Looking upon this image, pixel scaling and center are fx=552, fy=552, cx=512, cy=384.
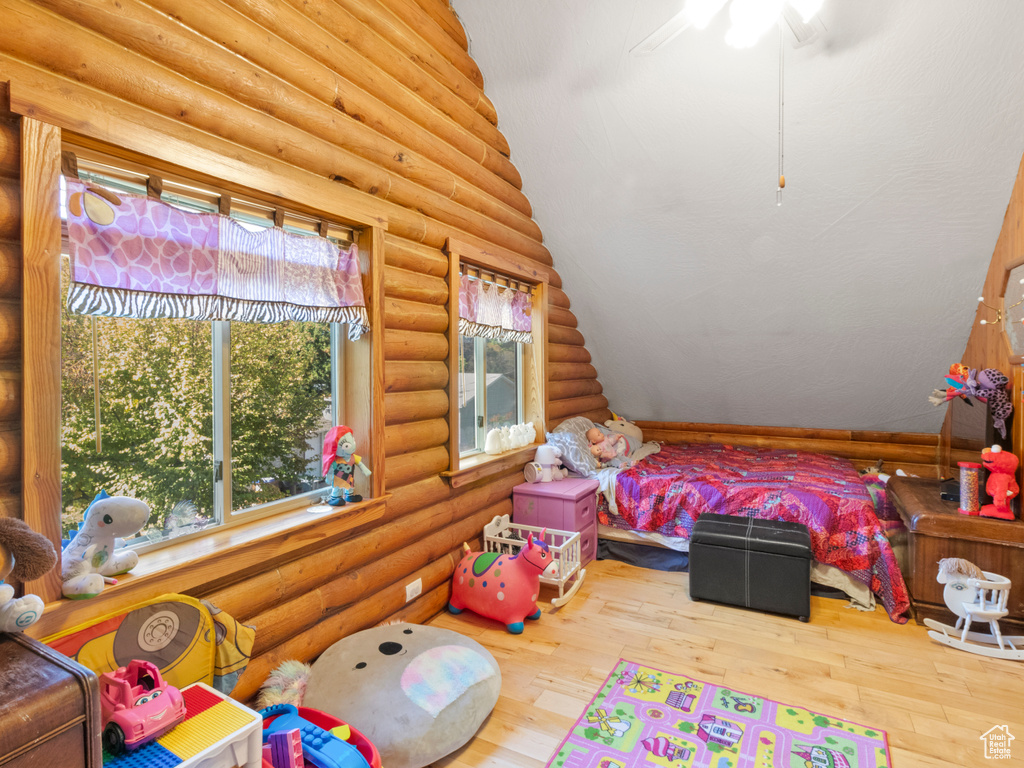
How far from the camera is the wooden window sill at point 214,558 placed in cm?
155

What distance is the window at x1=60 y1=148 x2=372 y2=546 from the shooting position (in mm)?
1746

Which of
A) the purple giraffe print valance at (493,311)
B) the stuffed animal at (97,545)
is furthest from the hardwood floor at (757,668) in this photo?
the purple giraffe print valance at (493,311)

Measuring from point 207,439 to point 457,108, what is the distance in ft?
7.98

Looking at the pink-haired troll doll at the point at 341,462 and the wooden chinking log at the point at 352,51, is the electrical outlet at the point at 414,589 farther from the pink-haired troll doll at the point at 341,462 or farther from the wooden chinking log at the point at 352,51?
the wooden chinking log at the point at 352,51

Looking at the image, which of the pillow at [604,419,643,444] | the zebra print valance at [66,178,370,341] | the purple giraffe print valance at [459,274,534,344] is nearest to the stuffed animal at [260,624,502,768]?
the zebra print valance at [66,178,370,341]

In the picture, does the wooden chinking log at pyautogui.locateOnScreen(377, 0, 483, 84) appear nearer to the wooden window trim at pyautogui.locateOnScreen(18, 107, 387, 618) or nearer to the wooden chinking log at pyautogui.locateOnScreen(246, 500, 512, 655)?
the wooden window trim at pyautogui.locateOnScreen(18, 107, 387, 618)

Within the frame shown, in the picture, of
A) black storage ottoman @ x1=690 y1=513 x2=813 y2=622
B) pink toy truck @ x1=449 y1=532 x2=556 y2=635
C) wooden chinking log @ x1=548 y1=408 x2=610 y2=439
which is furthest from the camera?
wooden chinking log @ x1=548 y1=408 x2=610 y2=439

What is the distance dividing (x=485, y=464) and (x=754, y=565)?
174cm

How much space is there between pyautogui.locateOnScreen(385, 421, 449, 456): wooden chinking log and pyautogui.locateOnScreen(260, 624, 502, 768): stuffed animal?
0.83m

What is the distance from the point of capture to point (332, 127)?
2.43m

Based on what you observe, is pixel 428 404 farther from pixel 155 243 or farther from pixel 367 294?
pixel 155 243

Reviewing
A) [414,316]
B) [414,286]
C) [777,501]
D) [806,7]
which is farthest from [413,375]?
[777,501]

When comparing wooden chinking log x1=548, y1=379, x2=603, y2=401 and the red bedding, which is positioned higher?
wooden chinking log x1=548, y1=379, x2=603, y2=401

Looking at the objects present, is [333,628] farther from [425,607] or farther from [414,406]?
[414,406]
